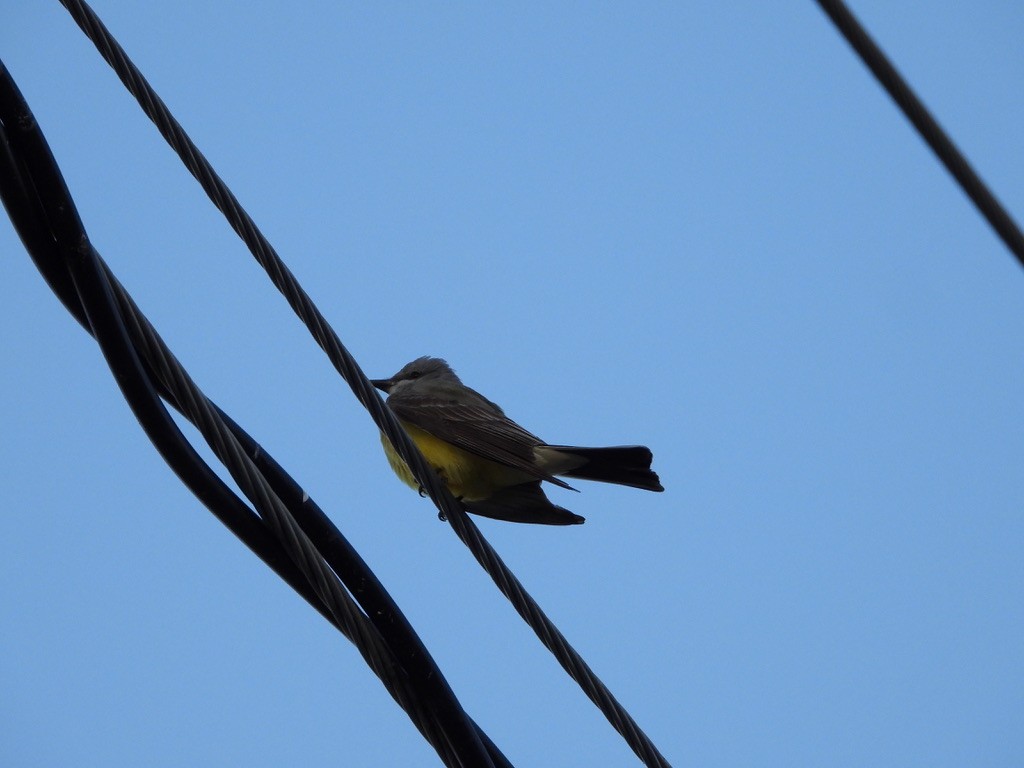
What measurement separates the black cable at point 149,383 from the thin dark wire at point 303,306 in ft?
0.94

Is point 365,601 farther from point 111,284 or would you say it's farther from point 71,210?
point 71,210

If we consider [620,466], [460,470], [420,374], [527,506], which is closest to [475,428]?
[460,470]

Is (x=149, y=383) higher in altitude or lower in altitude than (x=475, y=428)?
lower

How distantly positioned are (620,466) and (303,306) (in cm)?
196

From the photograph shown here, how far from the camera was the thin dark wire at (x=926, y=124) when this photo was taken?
1.62 m

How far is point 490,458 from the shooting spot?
4801 millimetres

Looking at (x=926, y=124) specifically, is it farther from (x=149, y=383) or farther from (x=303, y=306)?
(x=149, y=383)

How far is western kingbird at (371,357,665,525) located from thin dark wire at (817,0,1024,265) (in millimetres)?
2650

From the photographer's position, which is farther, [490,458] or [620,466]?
[490,458]

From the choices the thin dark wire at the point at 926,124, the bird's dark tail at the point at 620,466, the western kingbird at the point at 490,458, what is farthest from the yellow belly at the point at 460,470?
the thin dark wire at the point at 926,124

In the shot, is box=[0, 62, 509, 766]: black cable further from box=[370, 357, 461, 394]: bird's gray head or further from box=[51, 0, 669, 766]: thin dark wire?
box=[370, 357, 461, 394]: bird's gray head

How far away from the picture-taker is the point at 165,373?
2.42m

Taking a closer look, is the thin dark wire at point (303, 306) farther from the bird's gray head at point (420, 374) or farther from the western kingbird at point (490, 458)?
the bird's gray head at point (420, 374)

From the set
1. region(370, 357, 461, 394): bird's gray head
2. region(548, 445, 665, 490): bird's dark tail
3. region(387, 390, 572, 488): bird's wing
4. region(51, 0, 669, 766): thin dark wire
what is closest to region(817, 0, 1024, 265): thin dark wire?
region(51, 0, 669, 766): thin dark wire
